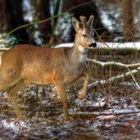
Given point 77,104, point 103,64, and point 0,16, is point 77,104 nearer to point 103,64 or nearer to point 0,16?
point 103,64

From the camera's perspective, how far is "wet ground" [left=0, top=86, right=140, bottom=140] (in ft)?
28.9

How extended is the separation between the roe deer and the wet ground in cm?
33

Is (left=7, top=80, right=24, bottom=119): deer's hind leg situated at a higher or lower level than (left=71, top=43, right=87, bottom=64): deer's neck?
lower

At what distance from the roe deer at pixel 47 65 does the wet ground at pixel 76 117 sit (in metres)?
0.33

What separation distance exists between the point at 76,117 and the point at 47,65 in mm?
943

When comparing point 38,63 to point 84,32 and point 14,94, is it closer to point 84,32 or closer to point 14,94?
point 14,94

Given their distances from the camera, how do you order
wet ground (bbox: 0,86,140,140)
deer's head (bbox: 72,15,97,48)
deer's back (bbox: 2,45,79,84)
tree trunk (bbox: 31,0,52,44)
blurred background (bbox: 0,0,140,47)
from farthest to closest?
tree trunk (bbox: 31,0,52,44) < blurred background (bbox: 0,0,140,47) < deer's back (bbox: 2,45,79,84) < deer's head (bbox: 72,15,97,48) < wet ground (bbox: 0,86,140,140)

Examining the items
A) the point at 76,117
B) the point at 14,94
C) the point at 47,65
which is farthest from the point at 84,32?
the point at 14,94

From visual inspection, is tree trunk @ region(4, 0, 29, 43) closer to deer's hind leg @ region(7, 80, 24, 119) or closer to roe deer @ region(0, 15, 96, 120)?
deer's hind leg @ region(7, 80, 24, 119)

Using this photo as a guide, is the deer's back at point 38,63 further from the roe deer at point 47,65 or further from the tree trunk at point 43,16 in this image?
the tree trunk at point 43,16

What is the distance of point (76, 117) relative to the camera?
979 centimetres

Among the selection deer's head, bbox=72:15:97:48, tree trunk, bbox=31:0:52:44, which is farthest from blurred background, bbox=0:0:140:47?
deer's head, bbox=72:15:97:48

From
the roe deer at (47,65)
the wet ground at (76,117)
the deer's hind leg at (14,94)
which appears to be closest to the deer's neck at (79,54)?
the roe deer at (47,65)

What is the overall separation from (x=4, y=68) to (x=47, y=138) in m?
1.88
